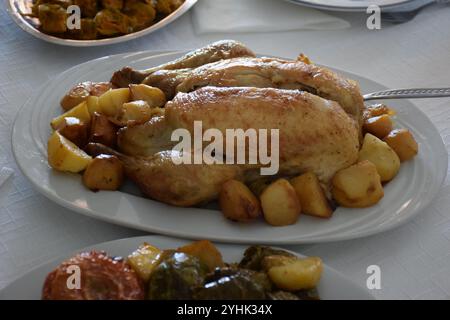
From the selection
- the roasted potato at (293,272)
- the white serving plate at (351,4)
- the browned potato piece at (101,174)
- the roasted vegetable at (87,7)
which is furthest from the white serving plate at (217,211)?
the white serving plate at (351,4)

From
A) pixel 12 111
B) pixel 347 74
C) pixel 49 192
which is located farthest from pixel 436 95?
pixel 12 111

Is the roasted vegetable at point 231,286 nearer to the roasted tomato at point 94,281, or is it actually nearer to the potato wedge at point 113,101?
the roasted tomato at point 94,281

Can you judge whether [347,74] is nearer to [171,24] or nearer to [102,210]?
[171,24]

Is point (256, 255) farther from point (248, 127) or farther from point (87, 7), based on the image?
point (87, 7)

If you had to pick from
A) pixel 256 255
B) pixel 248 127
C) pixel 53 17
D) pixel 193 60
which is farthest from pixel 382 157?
pixel 53 17

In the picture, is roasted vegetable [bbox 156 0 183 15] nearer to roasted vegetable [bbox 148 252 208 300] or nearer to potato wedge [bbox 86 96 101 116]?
potato wedge [bbox 86 96 101 116]

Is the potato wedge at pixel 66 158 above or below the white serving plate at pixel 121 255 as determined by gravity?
above
